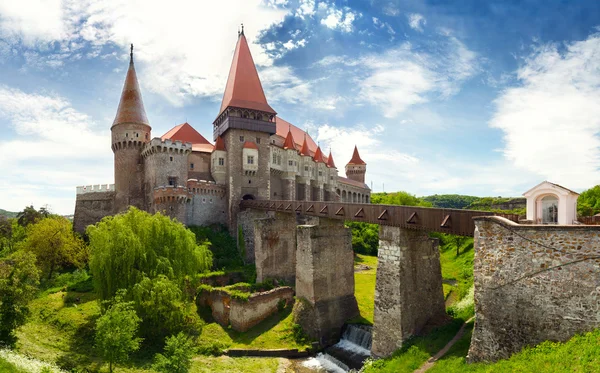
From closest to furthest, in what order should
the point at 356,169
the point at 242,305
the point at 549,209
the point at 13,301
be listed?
the point at 549,209 → the point at 13,301 → the point at 242,305 → the point at 356,169

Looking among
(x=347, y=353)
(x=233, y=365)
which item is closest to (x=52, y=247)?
(x=233, y=365)

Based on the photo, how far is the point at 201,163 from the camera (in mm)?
38938

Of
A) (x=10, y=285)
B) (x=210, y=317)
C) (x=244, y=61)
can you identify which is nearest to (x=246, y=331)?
(x=210, y=317)

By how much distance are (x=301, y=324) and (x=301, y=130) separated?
40.6 m

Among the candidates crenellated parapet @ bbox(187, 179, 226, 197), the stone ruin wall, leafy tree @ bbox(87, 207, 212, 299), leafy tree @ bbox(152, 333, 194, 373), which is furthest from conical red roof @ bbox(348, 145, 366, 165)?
leafy tree @ bbox(152, 333, 194, 373)

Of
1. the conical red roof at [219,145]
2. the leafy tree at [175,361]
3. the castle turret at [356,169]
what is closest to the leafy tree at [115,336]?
the leafy tree at [175,361]

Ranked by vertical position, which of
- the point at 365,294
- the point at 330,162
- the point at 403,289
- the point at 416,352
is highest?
the point at 330,162

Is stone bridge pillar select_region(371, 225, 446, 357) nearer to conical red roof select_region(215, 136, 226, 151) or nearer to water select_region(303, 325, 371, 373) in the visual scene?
water select_region(303, 325, 371, 373)

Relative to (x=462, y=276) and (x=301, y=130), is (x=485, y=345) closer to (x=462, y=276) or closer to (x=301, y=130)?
(x=462, y=276)

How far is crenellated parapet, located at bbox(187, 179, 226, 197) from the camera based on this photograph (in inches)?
1405

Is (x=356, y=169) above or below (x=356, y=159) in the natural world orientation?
below

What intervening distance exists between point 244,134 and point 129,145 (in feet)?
38.3

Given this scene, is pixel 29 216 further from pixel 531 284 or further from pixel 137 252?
pixel 531 284

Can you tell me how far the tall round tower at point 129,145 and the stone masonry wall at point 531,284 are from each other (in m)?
33.4
